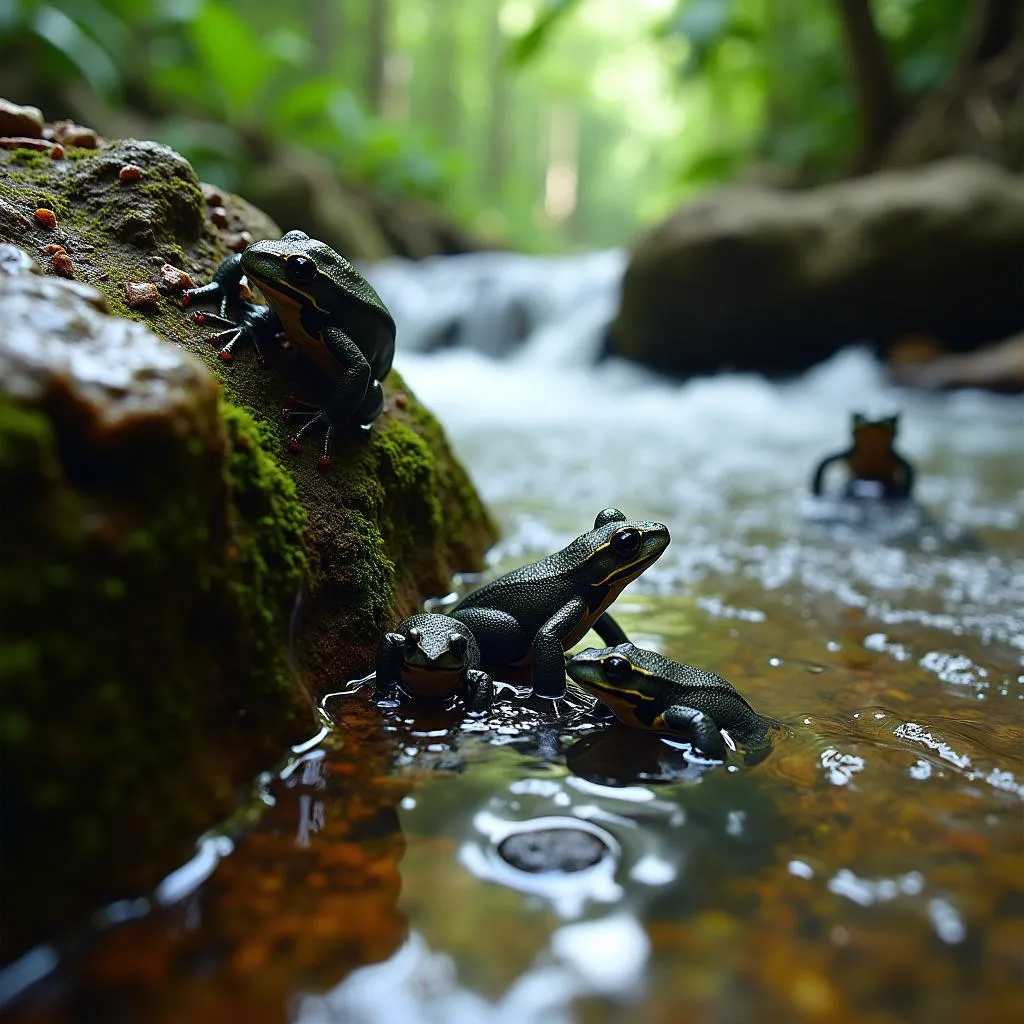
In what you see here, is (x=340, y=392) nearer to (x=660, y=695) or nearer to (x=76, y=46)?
(x=660, y=695)

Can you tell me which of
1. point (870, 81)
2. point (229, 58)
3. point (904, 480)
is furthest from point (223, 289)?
point (229, 58)

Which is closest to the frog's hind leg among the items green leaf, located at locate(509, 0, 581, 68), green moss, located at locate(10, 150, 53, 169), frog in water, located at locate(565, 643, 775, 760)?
frog in water, located at locate(565, 643, 775, 760)

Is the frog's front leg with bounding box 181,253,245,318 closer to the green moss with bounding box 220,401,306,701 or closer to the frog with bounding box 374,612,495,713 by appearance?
the green moss with bounding box 220,401,306,701

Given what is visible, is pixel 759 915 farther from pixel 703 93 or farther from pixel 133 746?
pixel 703 93

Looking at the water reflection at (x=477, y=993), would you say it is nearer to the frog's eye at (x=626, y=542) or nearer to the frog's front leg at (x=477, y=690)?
the frog's front leg at (x=477, y=690)

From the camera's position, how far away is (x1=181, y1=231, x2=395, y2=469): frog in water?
211 centimetres

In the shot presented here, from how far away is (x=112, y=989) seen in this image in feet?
3.72

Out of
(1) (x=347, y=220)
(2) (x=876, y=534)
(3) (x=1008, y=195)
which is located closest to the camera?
(2) (x=876, y=534)

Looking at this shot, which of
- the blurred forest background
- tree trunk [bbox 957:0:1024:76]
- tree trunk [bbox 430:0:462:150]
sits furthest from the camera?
tree trunk [bbox 430:0:462:150]

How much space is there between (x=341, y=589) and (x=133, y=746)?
33.1 inches

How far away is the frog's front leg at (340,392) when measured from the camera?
223cm

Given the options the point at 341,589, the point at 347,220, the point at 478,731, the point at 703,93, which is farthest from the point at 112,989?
the point at 703,93

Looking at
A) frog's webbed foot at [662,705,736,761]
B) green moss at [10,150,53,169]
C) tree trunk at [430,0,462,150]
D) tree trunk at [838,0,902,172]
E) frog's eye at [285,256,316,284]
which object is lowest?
→ frog's webbed foot at [662,705,736,761]

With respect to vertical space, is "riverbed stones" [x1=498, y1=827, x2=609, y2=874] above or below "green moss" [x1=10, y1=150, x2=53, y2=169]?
below
